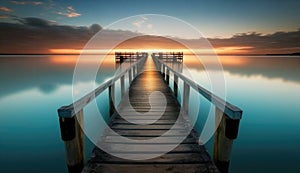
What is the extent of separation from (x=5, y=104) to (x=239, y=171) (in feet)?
41.9

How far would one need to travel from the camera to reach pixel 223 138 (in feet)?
7.70

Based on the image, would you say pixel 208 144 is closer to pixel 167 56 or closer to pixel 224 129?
pixel 224 129

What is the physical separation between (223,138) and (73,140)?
1945mm

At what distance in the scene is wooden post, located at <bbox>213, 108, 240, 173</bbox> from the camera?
2.18 metres

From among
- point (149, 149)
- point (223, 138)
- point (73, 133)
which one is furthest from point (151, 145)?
point (73, 133)

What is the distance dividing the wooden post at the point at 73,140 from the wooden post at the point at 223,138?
6.23 ft

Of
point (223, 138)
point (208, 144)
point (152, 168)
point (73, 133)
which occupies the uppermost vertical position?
point (73, 133)

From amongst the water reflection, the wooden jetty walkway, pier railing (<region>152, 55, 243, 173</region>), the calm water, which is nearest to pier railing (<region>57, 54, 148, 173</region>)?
the wooden jetty walkway

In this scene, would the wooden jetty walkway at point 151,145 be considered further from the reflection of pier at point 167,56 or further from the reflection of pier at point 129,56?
the reflection of pier at point 129,56

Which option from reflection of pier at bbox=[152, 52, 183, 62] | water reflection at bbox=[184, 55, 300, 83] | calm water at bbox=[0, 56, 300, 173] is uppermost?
reflection of pier at bbox=[152, 52, 183, 62]

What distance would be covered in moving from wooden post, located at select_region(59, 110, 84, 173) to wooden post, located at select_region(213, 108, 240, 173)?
1899 millimetres

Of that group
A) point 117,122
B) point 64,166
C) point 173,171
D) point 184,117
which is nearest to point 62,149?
A: point 64,166

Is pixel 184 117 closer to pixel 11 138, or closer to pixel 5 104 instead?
pixel 11 138

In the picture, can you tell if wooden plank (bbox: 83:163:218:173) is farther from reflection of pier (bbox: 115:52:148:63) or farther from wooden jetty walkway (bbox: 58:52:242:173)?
reflection of pier (bbox: 115:52:148:63)
